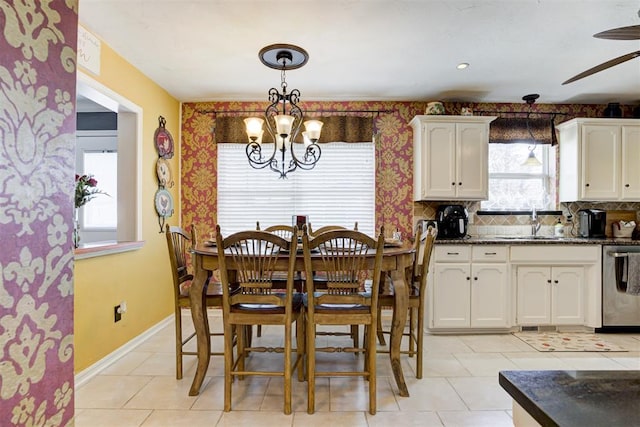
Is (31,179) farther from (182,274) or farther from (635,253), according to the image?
(635,253)

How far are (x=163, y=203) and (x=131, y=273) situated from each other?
84 cm

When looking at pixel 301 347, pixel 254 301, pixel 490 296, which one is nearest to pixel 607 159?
pixel 490 296

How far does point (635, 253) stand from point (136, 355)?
15.4 feet

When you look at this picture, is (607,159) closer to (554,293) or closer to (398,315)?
(554,293)

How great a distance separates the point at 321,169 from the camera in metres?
4.10

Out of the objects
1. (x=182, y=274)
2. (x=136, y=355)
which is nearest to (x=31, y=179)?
(x=182, y=274)

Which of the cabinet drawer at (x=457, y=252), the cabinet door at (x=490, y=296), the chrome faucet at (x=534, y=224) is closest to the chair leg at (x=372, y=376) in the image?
the cabinet drawer at (x=457, y=252)

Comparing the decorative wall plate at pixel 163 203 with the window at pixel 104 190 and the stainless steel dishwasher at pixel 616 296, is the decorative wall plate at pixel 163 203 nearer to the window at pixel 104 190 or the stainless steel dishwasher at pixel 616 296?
the window at pixel 104 190

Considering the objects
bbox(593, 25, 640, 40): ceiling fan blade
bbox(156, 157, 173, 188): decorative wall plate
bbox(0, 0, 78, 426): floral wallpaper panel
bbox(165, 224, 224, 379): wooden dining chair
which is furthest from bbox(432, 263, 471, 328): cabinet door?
bbox(0, 0, 78, 426): floral wallpaper panel

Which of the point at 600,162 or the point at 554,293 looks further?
the point at 600,162

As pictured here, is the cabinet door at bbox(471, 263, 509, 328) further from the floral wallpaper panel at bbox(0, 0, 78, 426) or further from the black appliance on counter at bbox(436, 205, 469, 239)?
the floral wallpaper panel at bbox(0, 0, 78, 426)

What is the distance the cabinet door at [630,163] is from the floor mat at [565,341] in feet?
5.17

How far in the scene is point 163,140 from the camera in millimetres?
3662

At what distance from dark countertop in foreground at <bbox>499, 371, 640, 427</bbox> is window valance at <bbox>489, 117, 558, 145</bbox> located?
3.88m
